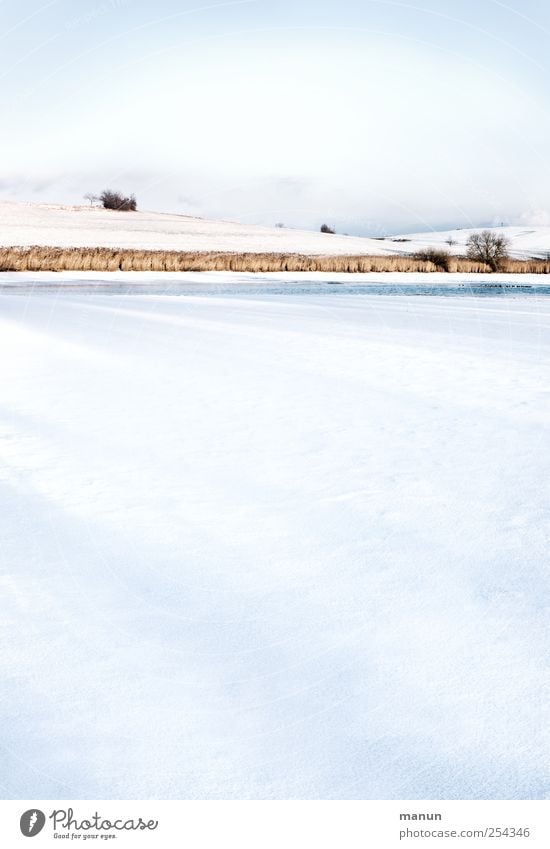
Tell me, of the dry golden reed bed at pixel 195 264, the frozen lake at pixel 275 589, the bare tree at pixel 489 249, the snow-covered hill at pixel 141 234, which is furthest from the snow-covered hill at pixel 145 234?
the frozen lake at pixel 275 589

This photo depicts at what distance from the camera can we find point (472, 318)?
9102 mm

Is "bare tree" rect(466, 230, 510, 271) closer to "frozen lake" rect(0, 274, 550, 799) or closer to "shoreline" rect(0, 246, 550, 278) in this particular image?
"shoreline" rect(0, 246, 550, 278)

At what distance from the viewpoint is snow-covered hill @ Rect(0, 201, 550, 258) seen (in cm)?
3220

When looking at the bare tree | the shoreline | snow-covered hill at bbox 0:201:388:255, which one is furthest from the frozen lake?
snow-covered hill at bbox 0:201:388:255

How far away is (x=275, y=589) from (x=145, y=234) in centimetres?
3678

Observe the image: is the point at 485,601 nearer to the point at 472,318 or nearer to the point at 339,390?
the point at 339,390

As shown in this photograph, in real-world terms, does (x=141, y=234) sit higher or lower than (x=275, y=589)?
higher

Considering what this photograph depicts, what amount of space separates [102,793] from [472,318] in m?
8.44

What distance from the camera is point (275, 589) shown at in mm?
1980

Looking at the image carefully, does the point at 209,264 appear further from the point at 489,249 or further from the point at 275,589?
the point at 275,589

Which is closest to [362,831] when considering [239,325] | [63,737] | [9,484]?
[63,737]

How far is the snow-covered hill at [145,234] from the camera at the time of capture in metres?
32.2

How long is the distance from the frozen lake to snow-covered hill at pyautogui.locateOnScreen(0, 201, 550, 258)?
2739 cm

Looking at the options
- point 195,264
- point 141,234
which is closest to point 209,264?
Answer: point 195,264
